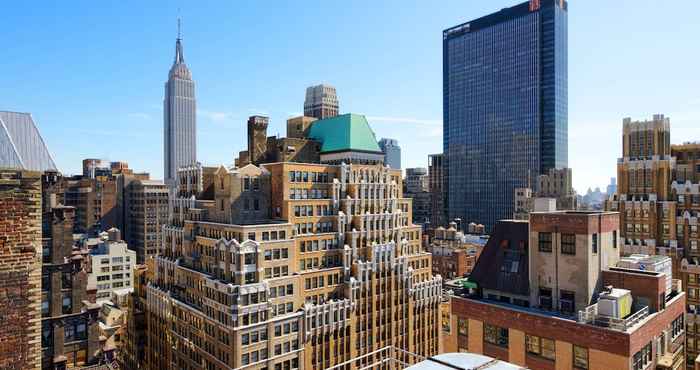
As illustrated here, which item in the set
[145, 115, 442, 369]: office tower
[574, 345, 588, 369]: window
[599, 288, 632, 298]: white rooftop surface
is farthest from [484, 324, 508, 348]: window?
[145, 115, 442, 369]: office tower

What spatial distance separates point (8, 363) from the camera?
29.5 metres

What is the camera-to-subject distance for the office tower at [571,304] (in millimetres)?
45219

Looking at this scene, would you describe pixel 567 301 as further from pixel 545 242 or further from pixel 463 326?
pixel 463 326

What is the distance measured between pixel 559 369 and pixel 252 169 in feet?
198

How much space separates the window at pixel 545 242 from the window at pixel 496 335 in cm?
1073

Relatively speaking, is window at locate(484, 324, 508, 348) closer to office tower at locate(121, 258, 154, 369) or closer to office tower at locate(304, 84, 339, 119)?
office tower at locate(121, 258, 154, 369)

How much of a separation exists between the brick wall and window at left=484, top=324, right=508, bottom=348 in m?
45.3

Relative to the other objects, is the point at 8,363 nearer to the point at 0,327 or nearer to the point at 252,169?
the point at 0,327

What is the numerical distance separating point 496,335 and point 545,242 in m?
12.6

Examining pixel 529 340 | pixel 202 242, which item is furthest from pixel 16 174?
pixel 202 242

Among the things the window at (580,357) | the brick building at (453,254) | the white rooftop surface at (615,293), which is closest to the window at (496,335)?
the window at (580,357)

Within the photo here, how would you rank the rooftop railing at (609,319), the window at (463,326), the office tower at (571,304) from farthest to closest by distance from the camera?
the window at (463,326) < the office tower at (571,304) < the rooftop railing at (609,319)

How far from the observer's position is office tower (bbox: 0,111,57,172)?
1303 inches

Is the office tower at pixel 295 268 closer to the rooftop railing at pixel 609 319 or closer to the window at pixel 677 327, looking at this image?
the rooftop railing at pixel 609 319
